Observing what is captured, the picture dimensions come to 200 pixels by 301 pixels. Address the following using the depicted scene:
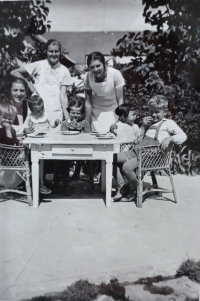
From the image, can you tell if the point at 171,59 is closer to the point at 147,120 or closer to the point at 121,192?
the point at 147,120

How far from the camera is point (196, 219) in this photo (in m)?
3.35

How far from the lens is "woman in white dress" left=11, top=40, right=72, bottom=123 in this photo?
4.38m

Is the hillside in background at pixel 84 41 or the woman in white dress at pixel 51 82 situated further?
the woman in white dress at pixel 51 82

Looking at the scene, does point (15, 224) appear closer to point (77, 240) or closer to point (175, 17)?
point (77, 240)

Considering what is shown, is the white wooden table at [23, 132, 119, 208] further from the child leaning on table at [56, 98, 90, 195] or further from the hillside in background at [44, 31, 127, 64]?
the hillside in background at [44, 31, 127, 64]

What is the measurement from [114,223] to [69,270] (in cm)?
93

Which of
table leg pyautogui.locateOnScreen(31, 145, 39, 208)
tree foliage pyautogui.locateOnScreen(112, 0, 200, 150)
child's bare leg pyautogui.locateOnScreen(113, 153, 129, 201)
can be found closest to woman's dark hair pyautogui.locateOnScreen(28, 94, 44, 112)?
table leg pyautogui.locateOnScreen(31, 145, 39, 208)

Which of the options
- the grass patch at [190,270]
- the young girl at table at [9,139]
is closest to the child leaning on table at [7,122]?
the young girl at table at [9,139]

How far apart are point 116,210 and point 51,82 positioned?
186cm

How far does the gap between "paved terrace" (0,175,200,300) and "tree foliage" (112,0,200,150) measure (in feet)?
5.61

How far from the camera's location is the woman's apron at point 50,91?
441 centimetres

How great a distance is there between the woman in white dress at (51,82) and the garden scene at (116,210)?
12 centimetres

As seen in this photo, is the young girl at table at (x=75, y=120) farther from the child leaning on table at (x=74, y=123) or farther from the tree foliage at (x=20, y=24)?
the tree foliage at (x=20, y=24)

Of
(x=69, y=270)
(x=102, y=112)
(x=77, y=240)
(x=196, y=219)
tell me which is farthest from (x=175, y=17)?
(x=69, y=270)
